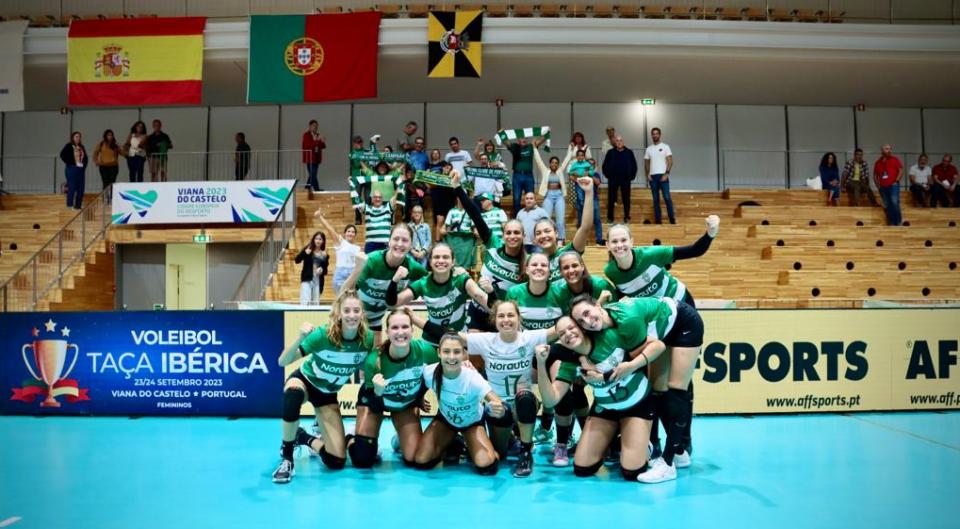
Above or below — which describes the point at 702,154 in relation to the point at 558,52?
below

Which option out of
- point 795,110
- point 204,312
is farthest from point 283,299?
point 795,110

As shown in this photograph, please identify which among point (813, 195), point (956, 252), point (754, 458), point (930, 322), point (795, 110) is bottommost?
point (754, 458)

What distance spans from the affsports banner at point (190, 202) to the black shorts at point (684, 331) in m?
12.3

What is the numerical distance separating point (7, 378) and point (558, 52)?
13.6 m

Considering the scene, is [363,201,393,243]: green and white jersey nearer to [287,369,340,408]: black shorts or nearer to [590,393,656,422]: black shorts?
[287,369,340,408]: black shorts

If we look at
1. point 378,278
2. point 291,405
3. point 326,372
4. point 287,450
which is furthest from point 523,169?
point 287,450

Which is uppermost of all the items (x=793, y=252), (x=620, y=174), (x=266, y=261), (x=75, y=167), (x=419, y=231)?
(x=75, y=167)

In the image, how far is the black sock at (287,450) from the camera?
6547 millimetres

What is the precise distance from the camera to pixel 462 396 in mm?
6664

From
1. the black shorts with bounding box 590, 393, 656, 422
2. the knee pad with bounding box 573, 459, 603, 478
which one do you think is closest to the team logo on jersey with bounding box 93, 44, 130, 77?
the black shorts with bounding box 590, 393, 656, 422

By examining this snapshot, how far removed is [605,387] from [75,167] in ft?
55.9

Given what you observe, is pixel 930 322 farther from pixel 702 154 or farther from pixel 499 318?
pixel 702 154

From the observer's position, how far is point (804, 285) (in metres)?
15.3

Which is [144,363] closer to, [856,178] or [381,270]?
[381,270]
